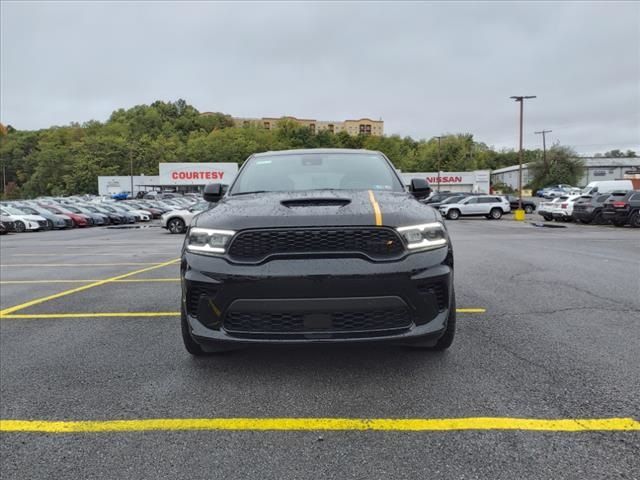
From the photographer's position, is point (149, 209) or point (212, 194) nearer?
point (212, 194)

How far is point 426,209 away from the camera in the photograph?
3.47m

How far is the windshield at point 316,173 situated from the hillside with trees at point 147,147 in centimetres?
8853

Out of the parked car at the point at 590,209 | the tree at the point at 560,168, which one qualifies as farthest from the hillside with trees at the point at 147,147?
the parked car at the point at 590,209

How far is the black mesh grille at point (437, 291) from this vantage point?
9.75 ft

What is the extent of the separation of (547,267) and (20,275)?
9.63m

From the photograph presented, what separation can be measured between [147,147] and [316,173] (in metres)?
102

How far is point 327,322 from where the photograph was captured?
115 inches

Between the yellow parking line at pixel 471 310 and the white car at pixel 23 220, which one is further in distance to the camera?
the white car at pixel 23 220

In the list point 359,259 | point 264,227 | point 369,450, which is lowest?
point 369,450

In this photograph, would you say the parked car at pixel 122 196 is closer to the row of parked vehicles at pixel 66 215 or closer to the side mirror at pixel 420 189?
the row of parked vehicles at pixel 66 215

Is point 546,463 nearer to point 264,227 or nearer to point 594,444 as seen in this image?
point 594,444

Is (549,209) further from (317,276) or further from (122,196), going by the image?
(122,196)

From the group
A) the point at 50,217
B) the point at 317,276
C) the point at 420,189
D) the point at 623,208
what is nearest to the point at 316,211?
the point at 317,276

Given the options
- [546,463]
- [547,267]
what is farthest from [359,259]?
[547,267]
